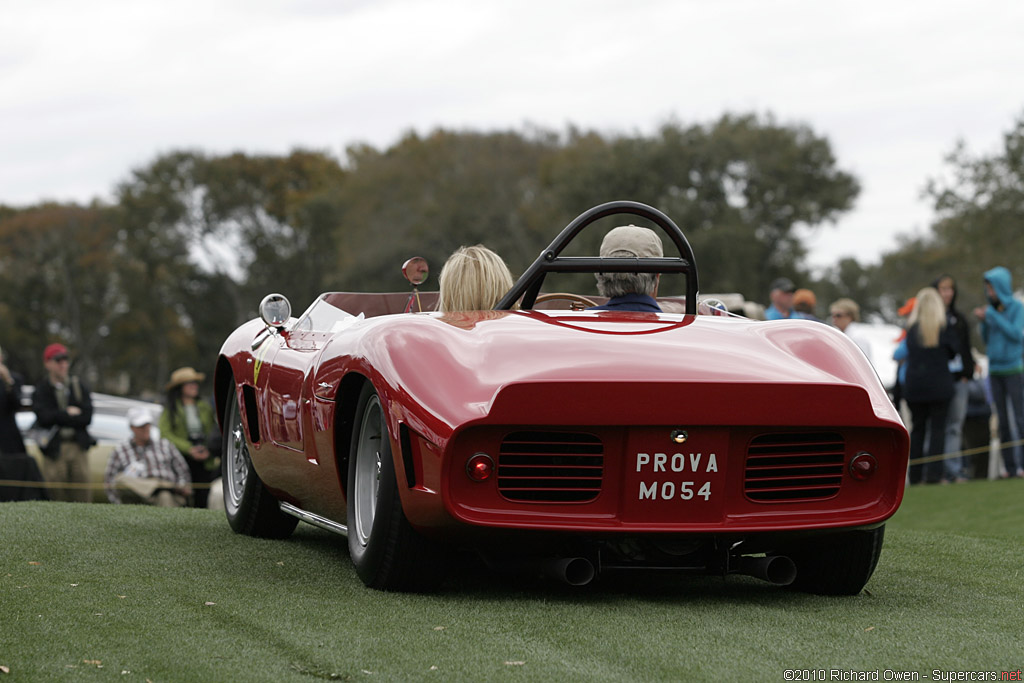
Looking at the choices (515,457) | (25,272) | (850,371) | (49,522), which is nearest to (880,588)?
(850,371)

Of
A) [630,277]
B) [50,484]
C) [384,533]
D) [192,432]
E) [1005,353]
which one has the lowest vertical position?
[50,484]

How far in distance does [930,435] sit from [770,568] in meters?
8.98

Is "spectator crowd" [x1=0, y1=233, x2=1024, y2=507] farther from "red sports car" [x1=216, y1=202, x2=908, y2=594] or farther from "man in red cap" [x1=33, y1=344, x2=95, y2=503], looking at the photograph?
"red sports car" [x1=216, y1=202, x2=908, y2=594]

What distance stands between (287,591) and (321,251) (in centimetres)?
5327

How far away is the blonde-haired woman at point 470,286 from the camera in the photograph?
17.5 feet

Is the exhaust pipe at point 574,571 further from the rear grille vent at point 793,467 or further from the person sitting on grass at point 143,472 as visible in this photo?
the person sitting on grass at point 143,472

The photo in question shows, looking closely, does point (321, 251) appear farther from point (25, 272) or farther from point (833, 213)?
point (833, 213)

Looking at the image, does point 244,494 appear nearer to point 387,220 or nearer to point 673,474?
point 673,474

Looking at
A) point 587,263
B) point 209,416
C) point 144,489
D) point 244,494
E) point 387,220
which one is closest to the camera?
point 587,263

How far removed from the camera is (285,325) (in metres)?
6.34

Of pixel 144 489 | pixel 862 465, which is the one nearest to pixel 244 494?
pixel 862 465

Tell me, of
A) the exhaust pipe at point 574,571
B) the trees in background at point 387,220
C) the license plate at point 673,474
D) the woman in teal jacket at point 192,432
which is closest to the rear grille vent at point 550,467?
the license plate at point 673,474

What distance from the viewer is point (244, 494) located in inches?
262

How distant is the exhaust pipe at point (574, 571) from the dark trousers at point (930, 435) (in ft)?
30.2
